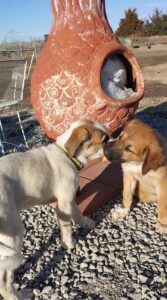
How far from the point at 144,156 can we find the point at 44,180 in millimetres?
988

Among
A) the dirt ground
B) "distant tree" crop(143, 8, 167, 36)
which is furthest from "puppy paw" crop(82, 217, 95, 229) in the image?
"distant tree" crop(143, 8, 167, 36)

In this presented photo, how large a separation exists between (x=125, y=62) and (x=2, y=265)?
11.4 feet

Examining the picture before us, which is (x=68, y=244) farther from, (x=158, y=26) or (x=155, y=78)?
(x=158, y=26)

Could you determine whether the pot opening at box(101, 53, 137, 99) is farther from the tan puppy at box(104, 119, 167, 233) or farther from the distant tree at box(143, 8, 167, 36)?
the distant tree at box(143, 8, 167, 36)

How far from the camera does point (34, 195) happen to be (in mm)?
3359

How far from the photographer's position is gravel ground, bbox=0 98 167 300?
318 centimetres

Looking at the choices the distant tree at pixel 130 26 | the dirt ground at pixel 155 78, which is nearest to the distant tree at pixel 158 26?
the distant tree at pixel 130 26

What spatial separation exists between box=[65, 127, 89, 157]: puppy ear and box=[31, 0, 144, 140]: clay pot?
4.51ft

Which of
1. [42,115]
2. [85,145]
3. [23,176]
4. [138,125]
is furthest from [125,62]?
[23,176]

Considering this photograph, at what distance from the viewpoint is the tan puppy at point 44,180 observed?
9.67 ft

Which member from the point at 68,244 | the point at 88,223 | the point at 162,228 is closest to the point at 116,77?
the point at 88,223

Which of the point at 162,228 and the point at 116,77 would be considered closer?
the point at 162,228

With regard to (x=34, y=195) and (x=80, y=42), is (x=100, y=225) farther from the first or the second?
(x=80, y=42)

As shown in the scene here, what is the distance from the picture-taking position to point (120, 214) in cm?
423
